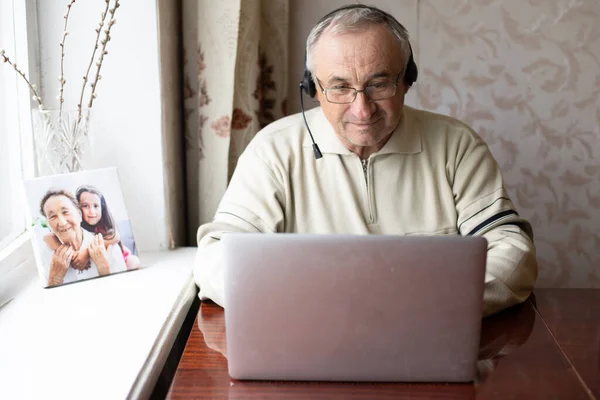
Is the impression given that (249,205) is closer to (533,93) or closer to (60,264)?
(60,264)

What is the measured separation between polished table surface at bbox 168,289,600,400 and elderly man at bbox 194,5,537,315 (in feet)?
0.85

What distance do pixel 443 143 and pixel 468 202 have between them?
156mm

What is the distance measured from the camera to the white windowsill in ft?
3.68

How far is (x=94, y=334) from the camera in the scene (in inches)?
51.9

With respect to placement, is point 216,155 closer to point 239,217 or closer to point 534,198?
point 239,217

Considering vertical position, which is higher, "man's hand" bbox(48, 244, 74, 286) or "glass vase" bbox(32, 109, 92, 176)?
"glass vase" bbox(32, 109, 92, 176)

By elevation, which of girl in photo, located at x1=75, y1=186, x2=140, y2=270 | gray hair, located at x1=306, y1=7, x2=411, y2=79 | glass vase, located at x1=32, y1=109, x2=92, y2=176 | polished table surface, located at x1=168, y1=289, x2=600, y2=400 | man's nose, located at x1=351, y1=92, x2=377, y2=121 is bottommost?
polished table surface, located at x1=168, y1=289, x2=600, y2=400

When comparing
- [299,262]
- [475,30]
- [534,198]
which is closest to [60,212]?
[299,262]

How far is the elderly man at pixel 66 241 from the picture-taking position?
155 cm

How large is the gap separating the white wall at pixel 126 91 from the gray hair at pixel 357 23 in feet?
1.42

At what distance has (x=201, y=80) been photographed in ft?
6.60

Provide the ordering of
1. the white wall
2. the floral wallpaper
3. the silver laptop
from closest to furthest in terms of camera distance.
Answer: the silver laptop, the white wall, the floral wallpaper

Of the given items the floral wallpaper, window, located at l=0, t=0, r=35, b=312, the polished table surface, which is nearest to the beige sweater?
the polished table surface

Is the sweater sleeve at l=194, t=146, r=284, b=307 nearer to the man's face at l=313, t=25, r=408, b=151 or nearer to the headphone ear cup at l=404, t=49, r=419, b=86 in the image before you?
the man's face at l=313, t=25, r=408, b=151
